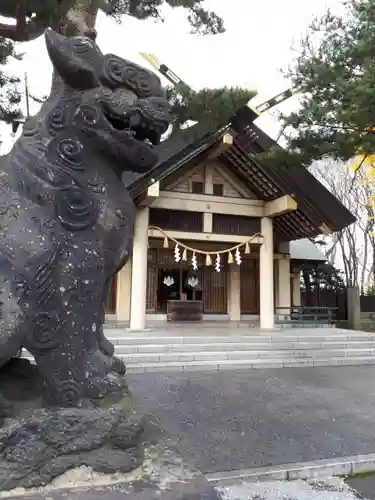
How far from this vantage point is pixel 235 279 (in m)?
14.7

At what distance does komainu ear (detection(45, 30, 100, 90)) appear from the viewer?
195 centimetres

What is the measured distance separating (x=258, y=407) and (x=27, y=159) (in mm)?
4486

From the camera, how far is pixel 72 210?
77.5 inches

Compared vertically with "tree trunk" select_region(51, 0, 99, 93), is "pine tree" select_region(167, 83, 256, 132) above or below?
below

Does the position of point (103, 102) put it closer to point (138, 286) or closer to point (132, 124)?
point (132, 124)

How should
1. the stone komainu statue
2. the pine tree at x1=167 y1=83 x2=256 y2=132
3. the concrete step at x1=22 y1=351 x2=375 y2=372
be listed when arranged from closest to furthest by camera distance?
the stone komainu statue → the pine tree at x1=167 y1=83 x2=256 y2=132 → the concrete step at x1=22 y1=351 x2=375 y2=372

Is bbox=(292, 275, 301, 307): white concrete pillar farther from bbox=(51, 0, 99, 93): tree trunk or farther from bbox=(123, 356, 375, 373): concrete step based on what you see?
bbox=(51, 0, 99, 93): tree trunk

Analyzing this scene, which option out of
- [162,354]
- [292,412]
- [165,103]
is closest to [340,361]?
[162,354]

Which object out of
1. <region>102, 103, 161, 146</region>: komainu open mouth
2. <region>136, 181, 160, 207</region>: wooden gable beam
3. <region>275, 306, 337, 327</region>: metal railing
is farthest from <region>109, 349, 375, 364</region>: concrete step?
<region>102, 103, 161, 146</region>: komainu open mouth

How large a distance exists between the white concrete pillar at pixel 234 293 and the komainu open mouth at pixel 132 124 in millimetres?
12740

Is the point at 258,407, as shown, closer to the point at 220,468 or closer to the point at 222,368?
the point at 220,468

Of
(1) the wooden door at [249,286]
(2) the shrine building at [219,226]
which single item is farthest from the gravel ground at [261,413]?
(1) the wooden door at [249,286]

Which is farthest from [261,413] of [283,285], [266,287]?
[283,285]

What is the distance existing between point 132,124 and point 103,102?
0.56ft
